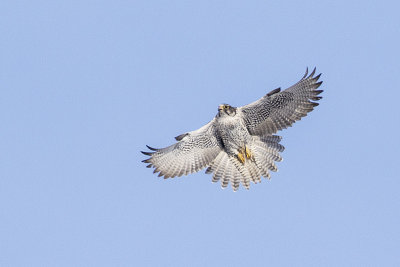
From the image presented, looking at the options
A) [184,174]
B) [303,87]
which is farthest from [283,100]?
[184,174]

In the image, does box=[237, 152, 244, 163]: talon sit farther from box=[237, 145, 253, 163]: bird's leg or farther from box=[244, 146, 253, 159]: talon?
box=[244, 146, 253, 159]: talon

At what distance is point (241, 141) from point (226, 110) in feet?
2.91

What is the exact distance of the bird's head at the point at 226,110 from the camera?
1628 cm

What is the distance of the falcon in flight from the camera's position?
54.0ft

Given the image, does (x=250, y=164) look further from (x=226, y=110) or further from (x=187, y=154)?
(x=226, y=110)

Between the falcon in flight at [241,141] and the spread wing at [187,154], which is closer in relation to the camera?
the falcon in flight at [241,141]

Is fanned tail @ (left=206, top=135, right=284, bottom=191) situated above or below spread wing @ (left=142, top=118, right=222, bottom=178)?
below

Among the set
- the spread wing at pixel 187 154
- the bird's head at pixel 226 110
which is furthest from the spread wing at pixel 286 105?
the spread wing at pixel 187 154

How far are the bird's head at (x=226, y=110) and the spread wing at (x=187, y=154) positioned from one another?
27.5 inches

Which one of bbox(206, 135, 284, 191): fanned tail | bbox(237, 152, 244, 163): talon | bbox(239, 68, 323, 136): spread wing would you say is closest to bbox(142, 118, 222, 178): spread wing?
bbox(206, 135, 284, 191): fanned tail

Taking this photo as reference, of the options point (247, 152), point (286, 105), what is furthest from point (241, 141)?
point (286, 105)

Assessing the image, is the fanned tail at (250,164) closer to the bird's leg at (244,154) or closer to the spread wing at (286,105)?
the bird's leg at (244,154)

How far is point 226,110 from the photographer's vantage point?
16.3 metres

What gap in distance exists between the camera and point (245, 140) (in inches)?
663
